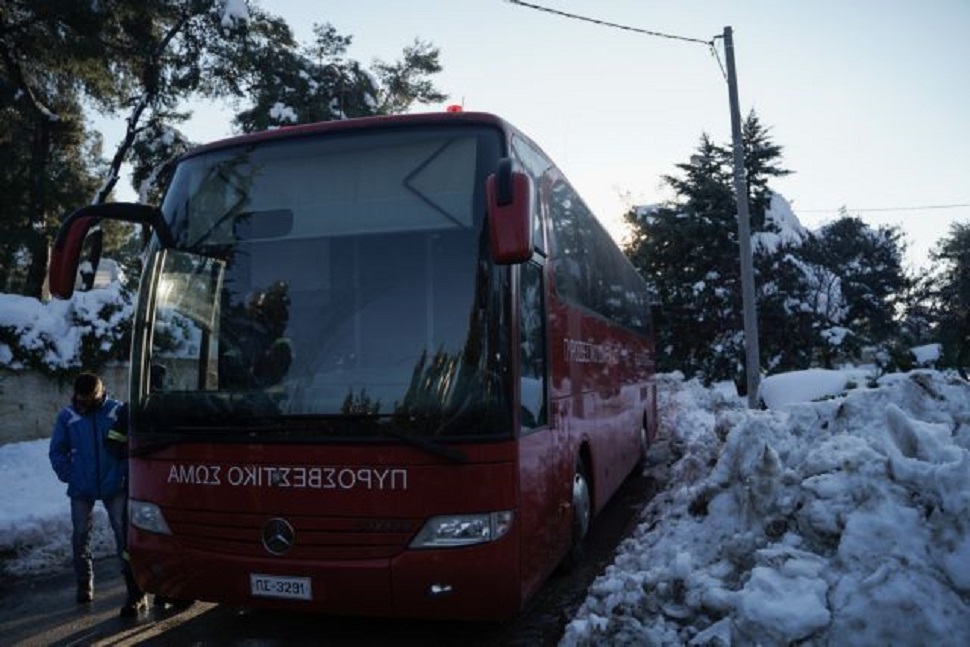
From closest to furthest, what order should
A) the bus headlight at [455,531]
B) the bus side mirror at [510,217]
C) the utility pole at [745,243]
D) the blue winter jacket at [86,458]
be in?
1. the bus side mirror at [510,217]
2. the bus headlight at [455,531]
3. the blue winter jacket at [86,458]
4. the utility pole at [745,243]

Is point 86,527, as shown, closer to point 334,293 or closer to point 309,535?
point 309,535

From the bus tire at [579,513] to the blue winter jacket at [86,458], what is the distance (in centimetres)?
366

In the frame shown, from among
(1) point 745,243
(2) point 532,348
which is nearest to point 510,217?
(2) point 532,348

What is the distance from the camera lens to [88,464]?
5.73 m

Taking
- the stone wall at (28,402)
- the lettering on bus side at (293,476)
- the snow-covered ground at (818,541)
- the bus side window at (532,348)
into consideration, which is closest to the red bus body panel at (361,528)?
the lettering on bus side at (293,476)

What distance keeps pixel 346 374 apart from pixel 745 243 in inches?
495

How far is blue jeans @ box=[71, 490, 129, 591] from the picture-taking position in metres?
5.75

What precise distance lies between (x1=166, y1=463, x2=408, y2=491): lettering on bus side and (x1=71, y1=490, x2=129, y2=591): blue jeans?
69.5 inches

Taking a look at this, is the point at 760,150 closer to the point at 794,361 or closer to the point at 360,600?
the point at 794,361

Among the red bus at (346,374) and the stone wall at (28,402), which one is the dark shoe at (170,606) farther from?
the stone wall at (28,402)

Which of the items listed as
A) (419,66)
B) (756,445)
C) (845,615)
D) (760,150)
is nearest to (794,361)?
(760,150)

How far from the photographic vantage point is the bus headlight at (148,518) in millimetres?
4516

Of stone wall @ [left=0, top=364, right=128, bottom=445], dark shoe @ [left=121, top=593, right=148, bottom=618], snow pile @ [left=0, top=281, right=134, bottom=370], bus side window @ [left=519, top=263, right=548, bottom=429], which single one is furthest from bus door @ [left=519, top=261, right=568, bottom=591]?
snow pile @ [left=0, top=281, right=134, bottom=370]

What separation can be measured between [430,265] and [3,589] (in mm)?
4979
